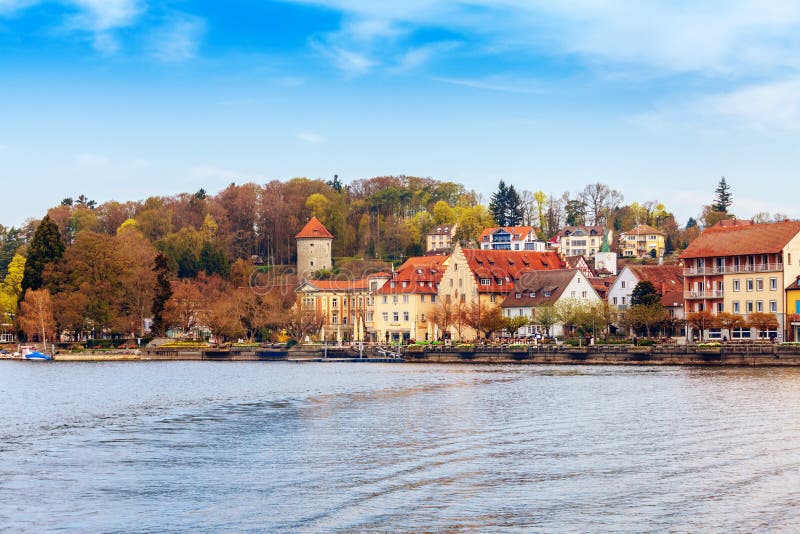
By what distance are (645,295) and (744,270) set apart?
392 inches

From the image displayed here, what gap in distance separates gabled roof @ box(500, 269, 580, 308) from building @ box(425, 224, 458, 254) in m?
59.1

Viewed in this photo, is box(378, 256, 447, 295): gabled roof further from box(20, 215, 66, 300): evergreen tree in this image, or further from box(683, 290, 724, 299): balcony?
box(20, 215, 66, 300): evergreen tree

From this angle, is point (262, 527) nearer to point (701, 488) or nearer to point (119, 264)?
point (701, 488)

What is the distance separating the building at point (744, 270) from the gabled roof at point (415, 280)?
30528 mm

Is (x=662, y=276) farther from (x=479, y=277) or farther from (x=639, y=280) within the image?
(x=479, y=277)

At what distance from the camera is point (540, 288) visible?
107m

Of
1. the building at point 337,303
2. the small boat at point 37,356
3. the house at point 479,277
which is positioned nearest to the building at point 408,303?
the house at point 479,277

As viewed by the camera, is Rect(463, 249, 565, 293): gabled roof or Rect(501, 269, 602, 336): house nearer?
Rect(501, 269, 602, 336): house

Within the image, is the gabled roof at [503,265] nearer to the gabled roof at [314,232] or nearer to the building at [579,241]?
the gabled roof at [314,232]

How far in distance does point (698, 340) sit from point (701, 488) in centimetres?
6315

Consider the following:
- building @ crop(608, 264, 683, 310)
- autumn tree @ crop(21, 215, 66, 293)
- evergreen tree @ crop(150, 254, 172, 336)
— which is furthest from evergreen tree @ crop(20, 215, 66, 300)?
building @ crop(608, 264, 683, 310)

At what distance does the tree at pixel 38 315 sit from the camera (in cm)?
10450

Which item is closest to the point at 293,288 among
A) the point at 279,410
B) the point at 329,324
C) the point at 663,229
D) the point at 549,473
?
the point at 329,324

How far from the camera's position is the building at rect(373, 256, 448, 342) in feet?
375
